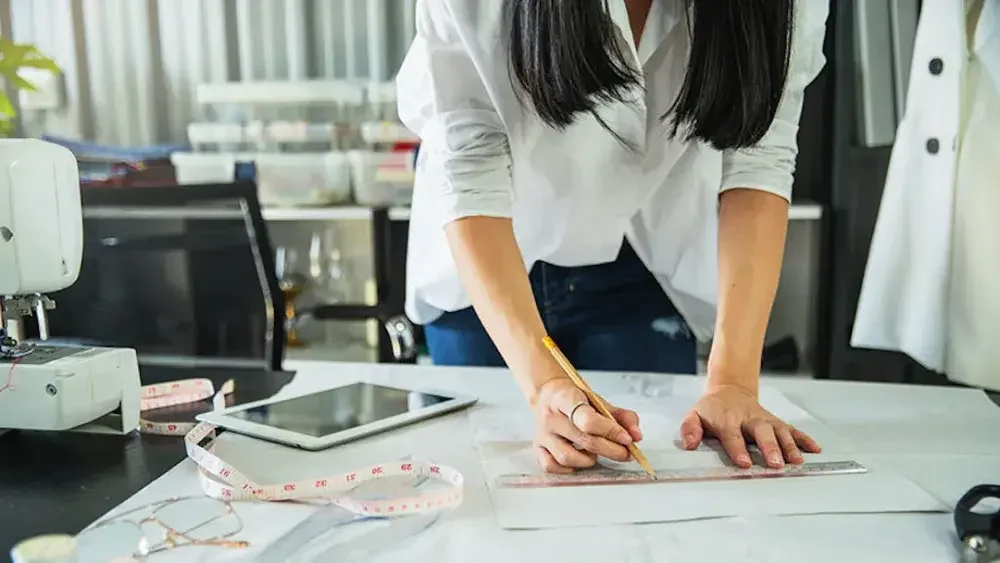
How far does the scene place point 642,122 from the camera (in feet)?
3.17

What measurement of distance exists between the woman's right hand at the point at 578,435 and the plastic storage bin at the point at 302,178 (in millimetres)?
1743

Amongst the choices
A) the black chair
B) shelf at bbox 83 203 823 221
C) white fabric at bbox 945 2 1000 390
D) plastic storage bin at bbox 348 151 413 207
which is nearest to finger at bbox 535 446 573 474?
the black chair

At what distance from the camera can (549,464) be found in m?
0.71

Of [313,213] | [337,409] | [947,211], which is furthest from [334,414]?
[313,213]

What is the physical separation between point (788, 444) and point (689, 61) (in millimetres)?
375

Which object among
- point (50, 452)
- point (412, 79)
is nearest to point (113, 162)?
point (412, 79)

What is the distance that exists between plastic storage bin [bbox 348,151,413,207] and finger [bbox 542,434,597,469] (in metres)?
1.67

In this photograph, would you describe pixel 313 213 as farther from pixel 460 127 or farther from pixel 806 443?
pixel 806 443

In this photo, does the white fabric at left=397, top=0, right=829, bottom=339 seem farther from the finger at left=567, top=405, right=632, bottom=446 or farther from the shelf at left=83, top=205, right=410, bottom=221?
the shelf at left=83, top=205, right=410, bottom=221

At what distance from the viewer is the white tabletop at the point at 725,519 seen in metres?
0.57

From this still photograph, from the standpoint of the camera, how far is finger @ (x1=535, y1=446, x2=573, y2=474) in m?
0.71

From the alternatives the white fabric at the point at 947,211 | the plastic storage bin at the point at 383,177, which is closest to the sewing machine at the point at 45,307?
the white fabric at the point at 947,211

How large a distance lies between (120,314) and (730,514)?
2.01 m

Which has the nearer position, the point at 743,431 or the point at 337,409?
the point at 743,431
